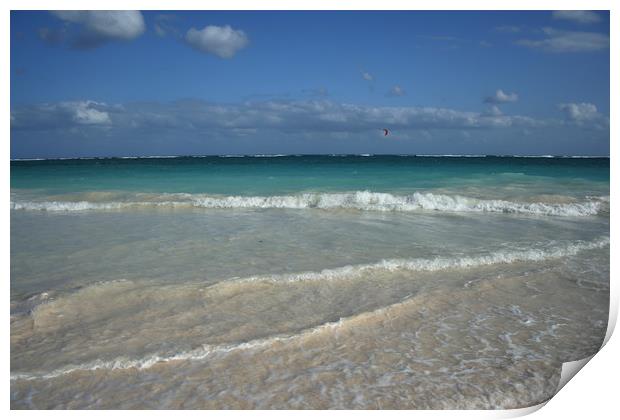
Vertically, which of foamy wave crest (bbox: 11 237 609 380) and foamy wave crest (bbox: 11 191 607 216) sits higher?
foamy wave crest (bbox: 11 191 607 216)

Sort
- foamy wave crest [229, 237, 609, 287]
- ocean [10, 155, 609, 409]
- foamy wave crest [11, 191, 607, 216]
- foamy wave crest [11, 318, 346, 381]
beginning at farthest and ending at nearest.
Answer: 1. foamy wave crest [11, 191, 607, 216]
2. foamy wave crest [229, 237, 609, 287]
3. foamy wave crest [11, 318, 346, 381]
4. ocean [10, 155, 609, 409]

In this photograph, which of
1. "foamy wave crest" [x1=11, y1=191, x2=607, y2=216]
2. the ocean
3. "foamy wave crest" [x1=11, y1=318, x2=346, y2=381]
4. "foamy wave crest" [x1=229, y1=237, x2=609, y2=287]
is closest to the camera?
the ocean

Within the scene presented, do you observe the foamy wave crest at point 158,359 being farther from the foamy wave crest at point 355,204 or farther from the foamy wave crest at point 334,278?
the foamy wave crest at point 355,204

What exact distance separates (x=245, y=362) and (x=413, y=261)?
119 inches

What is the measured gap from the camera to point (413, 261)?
547 centimetres

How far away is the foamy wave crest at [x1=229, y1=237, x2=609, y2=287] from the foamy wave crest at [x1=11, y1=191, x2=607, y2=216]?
3.82 metres

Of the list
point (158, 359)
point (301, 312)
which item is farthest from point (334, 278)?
point (158, 359)

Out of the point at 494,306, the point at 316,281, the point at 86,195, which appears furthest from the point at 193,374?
the point at 86,195

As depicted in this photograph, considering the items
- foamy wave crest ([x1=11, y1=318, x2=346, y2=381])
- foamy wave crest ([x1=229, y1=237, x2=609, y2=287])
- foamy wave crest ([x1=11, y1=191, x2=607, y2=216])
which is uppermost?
foamy wave crest ([x1=11, y1=191, x2=607, y2=216])

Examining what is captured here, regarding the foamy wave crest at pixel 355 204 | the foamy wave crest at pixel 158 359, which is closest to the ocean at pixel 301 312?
the foamy wave crest at pixel 158 359

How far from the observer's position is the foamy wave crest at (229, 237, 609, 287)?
485 cm

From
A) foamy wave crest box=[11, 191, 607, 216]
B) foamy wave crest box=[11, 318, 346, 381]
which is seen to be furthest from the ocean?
foamy wave crest box=[11, 191, 607, 216]

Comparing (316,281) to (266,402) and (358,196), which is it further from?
(358,196)

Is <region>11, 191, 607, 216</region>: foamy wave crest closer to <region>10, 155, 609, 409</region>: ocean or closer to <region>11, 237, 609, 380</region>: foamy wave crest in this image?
<region>10, 155, 609, 409</region>: ocean
